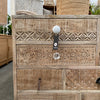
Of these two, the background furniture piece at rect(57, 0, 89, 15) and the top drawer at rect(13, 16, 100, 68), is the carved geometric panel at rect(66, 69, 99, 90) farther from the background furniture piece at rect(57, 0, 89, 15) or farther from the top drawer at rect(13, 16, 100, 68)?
the background furniture piece at rect(57, 0, 89, 15)

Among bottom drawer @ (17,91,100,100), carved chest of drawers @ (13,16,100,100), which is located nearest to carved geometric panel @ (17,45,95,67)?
carved chest of drawers @ (13,16,100,100)

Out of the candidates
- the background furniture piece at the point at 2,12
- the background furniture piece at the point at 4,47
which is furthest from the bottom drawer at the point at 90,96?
the background furniture piece at the point at 4,47

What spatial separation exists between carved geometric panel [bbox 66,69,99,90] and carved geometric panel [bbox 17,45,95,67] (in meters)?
0.07

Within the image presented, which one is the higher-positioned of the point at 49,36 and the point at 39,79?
the point at 49,36

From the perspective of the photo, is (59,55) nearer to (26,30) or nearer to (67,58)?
(67,58)

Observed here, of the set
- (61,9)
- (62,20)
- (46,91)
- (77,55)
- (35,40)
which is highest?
(61,9)

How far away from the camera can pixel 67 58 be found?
29.4 inches

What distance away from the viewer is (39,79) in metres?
0.75

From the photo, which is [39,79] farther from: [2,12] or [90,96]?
[2,12]

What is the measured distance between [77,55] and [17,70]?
0.43m

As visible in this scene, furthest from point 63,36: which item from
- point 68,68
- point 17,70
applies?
point 17,70

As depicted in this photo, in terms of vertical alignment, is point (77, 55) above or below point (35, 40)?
below

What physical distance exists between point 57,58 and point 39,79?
196 millimetres

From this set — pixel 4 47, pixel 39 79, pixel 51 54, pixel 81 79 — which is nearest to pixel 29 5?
pixel 51 54
